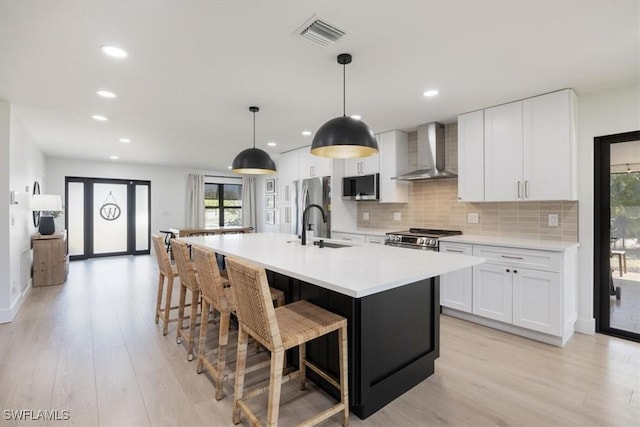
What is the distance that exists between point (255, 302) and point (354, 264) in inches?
26.6

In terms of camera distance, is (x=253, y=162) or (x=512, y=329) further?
(x=253, y=162)

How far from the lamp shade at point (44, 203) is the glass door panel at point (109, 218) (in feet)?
9.46

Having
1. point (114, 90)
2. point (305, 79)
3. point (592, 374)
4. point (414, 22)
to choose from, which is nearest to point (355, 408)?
point (592, 374)

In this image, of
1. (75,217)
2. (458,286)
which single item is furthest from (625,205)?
(75,217)

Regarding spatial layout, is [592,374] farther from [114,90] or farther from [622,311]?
[114,90]

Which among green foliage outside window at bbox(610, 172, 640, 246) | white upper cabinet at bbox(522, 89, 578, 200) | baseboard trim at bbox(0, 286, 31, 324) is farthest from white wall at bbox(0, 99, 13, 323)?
green foliage outside window at bbox(610, 172, 640, 246)

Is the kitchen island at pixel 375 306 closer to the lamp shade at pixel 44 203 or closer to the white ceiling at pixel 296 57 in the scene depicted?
the white ceiling at pixel 296 57

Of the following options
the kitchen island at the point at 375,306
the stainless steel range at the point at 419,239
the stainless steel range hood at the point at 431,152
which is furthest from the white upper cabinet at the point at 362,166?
the kitchen island at the point at 375,306

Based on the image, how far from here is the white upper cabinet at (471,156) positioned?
3.59 m

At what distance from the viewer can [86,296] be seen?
14.5 ft

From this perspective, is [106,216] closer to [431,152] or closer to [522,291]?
[431,152]

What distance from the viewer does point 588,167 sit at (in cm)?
314

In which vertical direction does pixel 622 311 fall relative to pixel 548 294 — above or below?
below

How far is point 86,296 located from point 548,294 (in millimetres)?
5591
